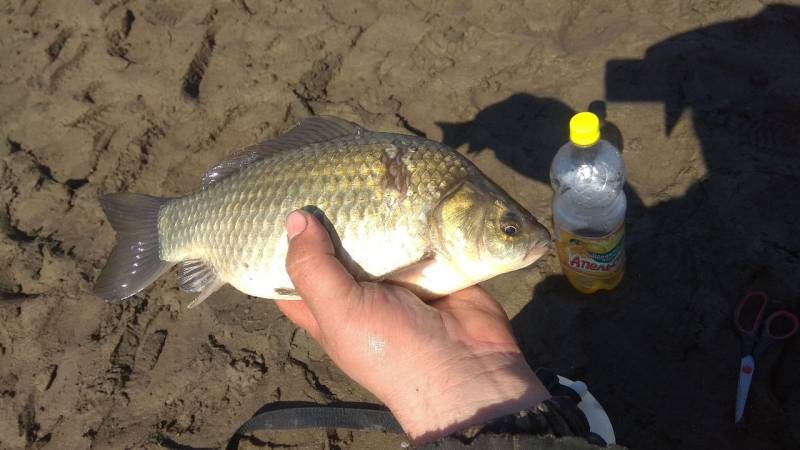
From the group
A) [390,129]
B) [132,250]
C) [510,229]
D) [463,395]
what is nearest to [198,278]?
[132,250]

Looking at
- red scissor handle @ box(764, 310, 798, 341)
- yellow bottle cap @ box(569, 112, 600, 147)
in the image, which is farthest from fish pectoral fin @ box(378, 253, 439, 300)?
red scissor handle @ box(764, 310, 798, 341)

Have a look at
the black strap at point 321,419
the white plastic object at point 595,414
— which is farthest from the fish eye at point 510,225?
the black strap at point 321,419

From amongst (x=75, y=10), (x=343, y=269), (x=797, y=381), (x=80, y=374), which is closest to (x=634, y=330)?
(x=797, y=381)

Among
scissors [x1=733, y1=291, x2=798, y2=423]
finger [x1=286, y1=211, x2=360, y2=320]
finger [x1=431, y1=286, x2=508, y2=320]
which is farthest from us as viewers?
scissors [x1=733, y1=291, x2=798, y2=423]

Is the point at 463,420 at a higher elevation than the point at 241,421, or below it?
higher

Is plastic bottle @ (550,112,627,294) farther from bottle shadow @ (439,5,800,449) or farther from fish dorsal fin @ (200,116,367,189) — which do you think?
fish dorsal fin @ (200,116,367,189)

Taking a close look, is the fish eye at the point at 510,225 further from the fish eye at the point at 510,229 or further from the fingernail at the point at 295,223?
the fingernail at the point at 295,223

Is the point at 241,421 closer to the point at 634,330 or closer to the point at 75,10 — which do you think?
the point at 634,330

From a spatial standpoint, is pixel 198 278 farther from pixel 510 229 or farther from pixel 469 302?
pixel 510 229
